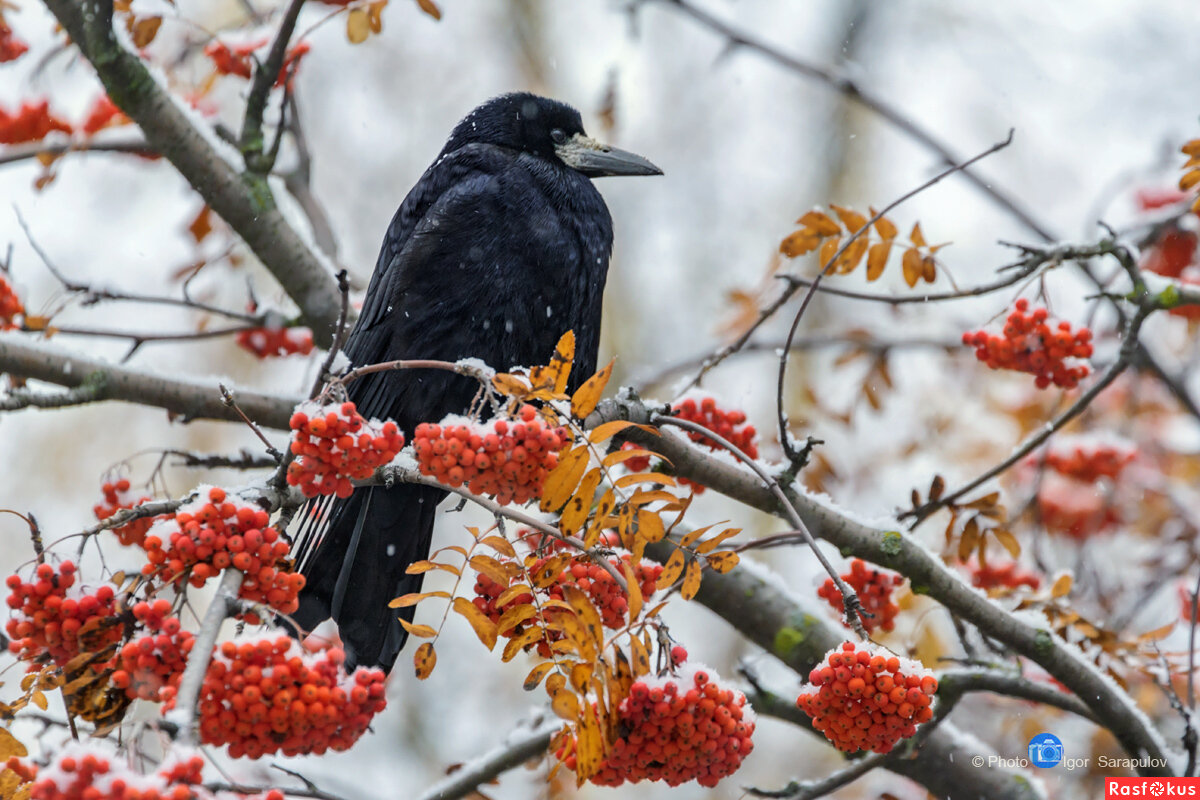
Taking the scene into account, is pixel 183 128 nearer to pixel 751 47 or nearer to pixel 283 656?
pixel 751 47

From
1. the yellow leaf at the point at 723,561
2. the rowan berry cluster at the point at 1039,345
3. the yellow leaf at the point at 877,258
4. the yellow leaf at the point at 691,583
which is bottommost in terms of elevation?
the yellow leaf at the point at 691,583

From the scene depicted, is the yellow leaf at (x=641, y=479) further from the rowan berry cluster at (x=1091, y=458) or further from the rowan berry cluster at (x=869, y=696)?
the rowan berry cluster at (x=1091, y=458)

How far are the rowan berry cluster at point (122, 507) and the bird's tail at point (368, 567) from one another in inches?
15.2

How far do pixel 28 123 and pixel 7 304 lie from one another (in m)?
1.00

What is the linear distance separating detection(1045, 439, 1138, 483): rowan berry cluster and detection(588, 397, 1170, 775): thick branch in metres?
1.21

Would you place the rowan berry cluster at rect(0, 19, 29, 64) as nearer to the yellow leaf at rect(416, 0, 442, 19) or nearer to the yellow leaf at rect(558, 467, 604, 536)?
the yellow leaf at rect(416, 0, 442, 19)

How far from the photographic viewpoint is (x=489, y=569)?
1627 mm

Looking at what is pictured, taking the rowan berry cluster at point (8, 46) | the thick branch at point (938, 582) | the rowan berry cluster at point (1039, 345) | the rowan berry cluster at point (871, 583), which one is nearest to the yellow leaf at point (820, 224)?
the rowan berry cluster at point (1039, 345)

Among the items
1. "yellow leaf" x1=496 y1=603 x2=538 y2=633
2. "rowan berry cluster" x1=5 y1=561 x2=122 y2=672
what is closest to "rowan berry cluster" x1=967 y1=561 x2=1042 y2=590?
"yellow leaf" x1=496 y1=603 x2=538 y2=633

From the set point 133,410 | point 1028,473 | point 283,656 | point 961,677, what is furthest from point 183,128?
point 133,410

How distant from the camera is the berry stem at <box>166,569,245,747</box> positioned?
113cm

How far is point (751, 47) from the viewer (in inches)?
134

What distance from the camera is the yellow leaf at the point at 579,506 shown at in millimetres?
1537

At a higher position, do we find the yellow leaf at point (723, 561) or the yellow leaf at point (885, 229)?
the yellow leaf at point (885, 229)
